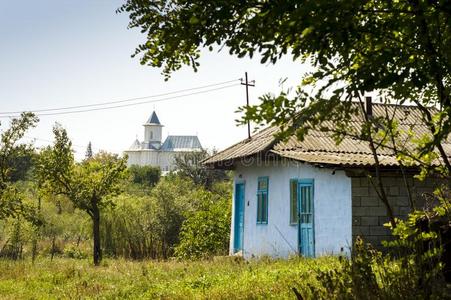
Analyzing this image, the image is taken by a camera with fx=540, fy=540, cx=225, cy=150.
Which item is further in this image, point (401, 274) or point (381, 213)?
point (381, 213)

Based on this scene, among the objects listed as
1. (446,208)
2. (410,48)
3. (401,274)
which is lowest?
(401,274)

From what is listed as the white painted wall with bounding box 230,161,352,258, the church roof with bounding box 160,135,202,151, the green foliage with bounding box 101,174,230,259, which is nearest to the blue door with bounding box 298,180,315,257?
the white painted wall with bounding box 230,161,352,258

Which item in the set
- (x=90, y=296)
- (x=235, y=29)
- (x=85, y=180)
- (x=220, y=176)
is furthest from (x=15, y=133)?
(x=220, y=176)

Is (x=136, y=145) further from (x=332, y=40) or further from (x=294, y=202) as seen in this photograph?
(x=332, y=40)

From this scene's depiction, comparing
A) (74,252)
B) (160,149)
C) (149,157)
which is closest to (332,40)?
(74,252)

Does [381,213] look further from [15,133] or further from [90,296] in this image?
[15,133]

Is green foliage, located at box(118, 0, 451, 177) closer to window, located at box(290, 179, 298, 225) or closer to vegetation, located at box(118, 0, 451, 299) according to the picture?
vegetation, located at box(118, 0, 451, 299)

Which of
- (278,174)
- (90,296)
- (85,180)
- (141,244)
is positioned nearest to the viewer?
(90,296)

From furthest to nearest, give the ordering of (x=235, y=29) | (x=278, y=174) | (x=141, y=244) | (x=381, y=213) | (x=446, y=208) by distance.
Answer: (x=141, y=244) → (x=278, y=174) → (x=381, y=213) → (x=446, y=208) → (x=235, y=29)

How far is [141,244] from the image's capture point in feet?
70.9

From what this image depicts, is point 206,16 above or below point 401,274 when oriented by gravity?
above

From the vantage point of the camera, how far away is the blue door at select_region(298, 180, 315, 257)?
46.8 feet

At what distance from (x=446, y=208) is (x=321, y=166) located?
29.2 ft

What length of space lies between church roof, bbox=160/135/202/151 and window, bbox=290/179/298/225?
98.3 meters
